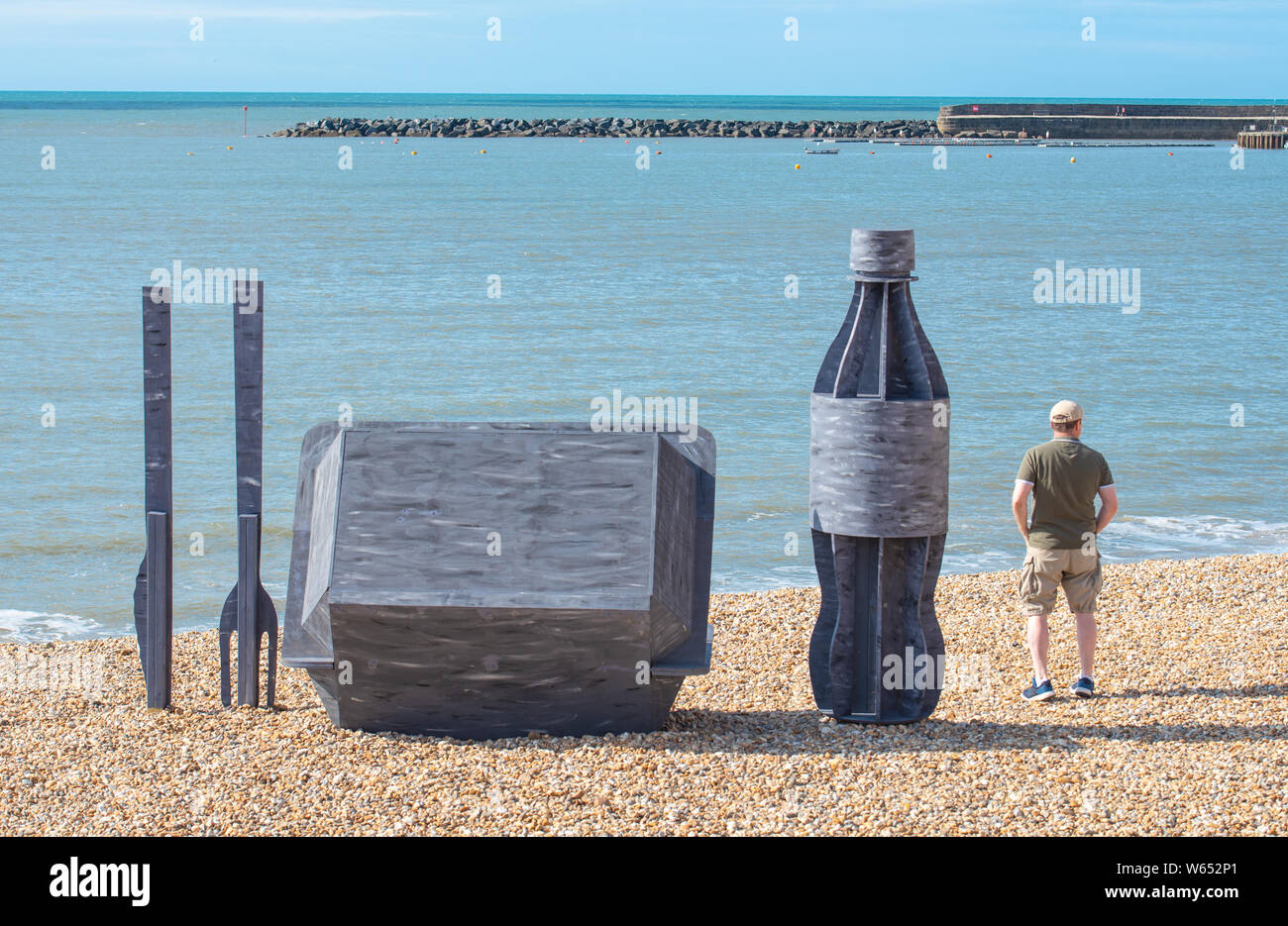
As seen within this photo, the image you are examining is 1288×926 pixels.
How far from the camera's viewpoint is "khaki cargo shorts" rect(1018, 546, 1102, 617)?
271 inches

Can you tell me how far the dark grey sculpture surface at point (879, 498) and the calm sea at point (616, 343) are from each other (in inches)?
197

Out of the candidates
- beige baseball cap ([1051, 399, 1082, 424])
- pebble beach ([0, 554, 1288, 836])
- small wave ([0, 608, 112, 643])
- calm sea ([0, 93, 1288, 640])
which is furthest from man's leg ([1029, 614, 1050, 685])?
small wave ([0, 608, 112, 643])

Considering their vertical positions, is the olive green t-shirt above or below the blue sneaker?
above

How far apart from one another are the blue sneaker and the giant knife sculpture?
11.8 feet

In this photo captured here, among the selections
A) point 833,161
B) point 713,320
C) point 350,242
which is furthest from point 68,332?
point 833,161

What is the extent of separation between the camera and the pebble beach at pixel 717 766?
496cm

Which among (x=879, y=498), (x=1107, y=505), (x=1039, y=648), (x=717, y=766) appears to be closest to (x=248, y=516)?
(x=717, y=766)

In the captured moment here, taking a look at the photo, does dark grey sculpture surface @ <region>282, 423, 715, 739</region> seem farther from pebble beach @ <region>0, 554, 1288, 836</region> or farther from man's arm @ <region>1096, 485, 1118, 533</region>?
man's arm @ <region>1096, 485, 1118, 533</region>

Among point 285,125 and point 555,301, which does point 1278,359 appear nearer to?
point 555,301

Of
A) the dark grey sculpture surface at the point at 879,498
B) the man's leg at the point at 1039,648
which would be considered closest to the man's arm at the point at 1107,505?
the man's leg at the point at 1039,648

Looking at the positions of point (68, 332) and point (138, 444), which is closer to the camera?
point (138, 444)

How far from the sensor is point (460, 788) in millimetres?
5215

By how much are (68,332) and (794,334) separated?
41.1ft

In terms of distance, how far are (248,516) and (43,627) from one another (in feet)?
15.2
